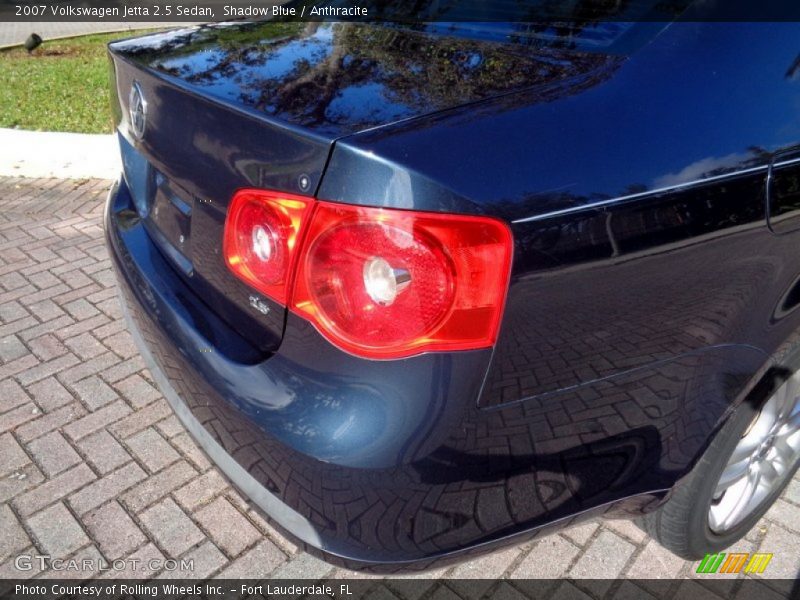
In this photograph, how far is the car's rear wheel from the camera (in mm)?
1814

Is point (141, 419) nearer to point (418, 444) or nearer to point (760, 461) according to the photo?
point (418, 444)

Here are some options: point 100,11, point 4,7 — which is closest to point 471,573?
point 100,11

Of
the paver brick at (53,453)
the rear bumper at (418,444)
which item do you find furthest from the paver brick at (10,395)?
the rear bumper at (418,444)

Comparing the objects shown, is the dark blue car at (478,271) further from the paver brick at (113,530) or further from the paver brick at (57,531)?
the paver brick at (57,531)

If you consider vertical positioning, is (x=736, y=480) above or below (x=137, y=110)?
below

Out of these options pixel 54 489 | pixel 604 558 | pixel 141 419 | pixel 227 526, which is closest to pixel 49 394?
pixel 141 419

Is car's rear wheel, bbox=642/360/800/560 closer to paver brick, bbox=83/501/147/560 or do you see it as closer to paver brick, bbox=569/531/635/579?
paver brick, bbox=569/531/635/579

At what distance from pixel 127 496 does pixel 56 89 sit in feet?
21.7

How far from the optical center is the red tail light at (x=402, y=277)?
1239 millimetres

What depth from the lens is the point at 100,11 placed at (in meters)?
14.9

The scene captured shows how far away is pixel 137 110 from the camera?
1899mm

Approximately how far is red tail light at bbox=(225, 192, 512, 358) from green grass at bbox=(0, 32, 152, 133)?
5390 mm

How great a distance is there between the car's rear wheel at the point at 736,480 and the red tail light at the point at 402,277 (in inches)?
35.8

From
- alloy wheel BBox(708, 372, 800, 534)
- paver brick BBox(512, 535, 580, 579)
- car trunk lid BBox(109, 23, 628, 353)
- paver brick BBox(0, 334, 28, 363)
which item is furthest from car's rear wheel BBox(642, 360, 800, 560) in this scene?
paver brick BBox(0, 334, 28, 363)
